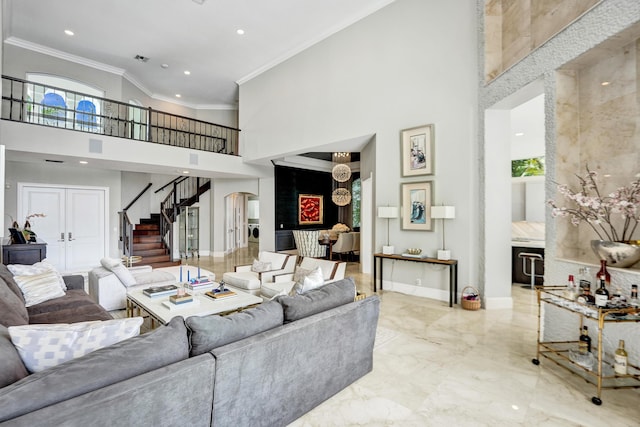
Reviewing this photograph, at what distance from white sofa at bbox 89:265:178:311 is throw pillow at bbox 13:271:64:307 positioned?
0.63 meters

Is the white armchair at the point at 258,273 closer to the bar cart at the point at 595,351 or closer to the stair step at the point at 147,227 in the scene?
the bar cart at the point at 595,351

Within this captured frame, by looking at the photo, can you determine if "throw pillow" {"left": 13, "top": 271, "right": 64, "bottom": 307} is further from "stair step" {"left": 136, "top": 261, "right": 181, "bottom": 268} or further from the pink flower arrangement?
the pink flower arrangement

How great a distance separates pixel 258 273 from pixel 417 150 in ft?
11.4

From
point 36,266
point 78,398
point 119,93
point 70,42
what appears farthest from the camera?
point 119,93

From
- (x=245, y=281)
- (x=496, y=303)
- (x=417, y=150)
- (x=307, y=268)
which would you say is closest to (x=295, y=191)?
(x=417, y=150)

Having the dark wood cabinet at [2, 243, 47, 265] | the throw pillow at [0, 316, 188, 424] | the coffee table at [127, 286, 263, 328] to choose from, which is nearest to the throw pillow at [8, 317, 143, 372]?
the throw pillow at [0, 316, 188, 424]

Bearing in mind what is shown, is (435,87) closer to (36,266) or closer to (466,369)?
(466,369)

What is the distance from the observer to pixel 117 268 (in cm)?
454

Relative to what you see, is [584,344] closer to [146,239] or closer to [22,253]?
[22,253]

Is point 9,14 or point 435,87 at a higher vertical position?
point 9,14

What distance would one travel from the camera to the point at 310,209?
11.7 metres

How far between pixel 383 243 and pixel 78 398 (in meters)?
5.16

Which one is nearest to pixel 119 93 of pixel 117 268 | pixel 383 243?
pixel 117 268

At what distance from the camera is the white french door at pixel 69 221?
284 inches
